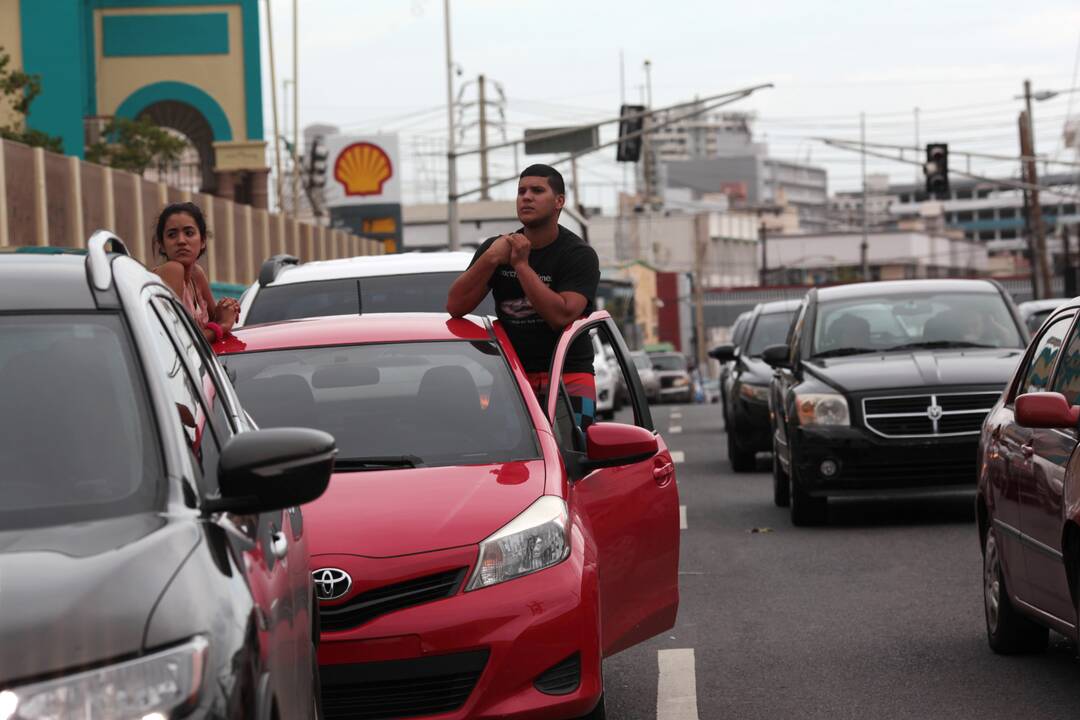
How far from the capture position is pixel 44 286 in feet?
14.1

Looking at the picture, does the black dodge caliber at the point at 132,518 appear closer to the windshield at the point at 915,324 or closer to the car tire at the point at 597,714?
the car tire at the point at 597,714

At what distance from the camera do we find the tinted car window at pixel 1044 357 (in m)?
8.01

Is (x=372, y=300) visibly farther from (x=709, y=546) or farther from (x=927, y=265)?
(x=927, y=265)

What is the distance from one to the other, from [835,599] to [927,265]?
155 m

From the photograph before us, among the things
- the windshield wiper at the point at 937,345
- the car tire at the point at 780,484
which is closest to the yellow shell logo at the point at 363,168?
the car tire at the point at 780,484

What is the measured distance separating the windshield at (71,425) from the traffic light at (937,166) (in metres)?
43.3

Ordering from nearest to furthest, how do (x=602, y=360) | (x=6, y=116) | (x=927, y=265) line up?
(x=602, y=360) → (x=6, y=116) → (x=927, y=265)

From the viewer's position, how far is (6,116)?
32625 millimetres

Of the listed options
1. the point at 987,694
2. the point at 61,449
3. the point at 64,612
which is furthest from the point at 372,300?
the point at 64,612

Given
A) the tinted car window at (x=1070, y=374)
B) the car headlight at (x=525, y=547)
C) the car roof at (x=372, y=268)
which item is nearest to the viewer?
the car headlight at (x=525, y=547)

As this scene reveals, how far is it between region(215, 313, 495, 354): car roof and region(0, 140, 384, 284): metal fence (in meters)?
7.38

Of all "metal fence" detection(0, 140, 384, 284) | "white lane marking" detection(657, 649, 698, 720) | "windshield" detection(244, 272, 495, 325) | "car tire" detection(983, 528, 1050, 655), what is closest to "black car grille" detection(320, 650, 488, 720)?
"white lane marking" detection(657, 649, 698, 720)

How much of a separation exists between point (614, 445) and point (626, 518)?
0.34 metres

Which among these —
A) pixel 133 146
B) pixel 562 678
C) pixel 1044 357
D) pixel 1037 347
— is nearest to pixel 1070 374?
pixel 1044 357
